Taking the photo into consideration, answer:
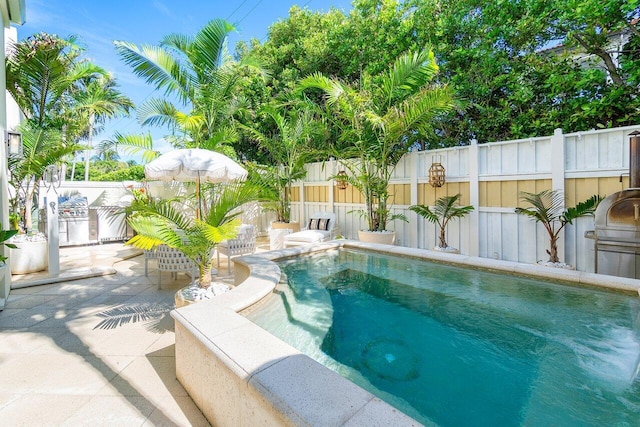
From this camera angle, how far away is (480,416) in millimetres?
2098

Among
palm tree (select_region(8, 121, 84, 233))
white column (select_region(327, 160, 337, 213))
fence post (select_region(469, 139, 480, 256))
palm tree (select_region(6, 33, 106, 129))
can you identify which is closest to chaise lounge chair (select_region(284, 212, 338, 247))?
white column (select_region(327, 160, 337, 213))

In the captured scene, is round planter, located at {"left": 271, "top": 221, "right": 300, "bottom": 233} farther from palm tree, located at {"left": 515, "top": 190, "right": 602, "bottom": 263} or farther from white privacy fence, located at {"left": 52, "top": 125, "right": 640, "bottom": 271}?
palm tree, located at {"left": 515, "top": 190, "right": 602, "bottom": 263}

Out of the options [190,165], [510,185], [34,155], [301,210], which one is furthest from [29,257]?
[510,185]

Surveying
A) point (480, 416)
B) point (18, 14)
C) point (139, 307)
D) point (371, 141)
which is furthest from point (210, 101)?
point (480, 416)

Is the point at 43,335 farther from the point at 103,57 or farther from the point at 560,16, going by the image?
the point at 103,57

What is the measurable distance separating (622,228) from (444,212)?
2.71 metres

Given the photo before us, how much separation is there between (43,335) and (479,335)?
4.54 metres

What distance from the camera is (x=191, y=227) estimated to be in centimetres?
382

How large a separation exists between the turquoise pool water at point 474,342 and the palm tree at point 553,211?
1.71m

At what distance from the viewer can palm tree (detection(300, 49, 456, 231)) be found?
6.58 metres

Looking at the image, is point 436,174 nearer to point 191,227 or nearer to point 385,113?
point 385,113

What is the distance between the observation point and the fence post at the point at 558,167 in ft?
18.2

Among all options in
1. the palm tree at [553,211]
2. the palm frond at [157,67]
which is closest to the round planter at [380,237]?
the palm tree at [553,211]

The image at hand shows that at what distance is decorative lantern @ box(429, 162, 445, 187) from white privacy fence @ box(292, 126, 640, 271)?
196 mm
